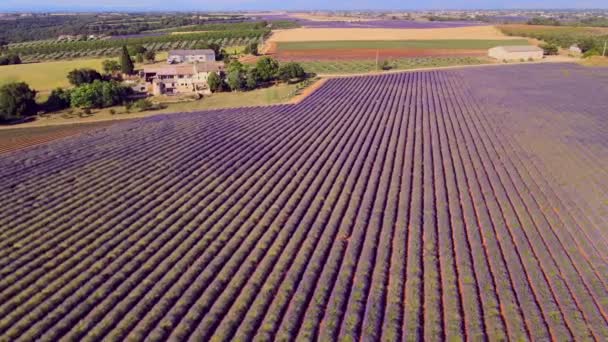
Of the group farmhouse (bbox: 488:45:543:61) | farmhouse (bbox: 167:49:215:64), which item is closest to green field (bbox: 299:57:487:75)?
farmhouse (bbox: 488:45:543:61)

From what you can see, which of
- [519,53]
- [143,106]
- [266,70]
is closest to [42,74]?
[143,106]

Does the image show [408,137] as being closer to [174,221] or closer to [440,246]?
[440,246]

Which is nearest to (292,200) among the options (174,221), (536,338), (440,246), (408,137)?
(174,221)

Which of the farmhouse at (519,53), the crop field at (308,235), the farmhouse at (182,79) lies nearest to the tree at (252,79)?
the farmhouse at (182,79)

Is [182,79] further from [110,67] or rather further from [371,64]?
[371,64]

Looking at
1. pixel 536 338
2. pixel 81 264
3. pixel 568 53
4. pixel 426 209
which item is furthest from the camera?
pixel 568 53

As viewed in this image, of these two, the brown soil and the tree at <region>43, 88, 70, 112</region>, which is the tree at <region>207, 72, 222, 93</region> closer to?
the tree at <region>43, 88, 70, 112</region>
